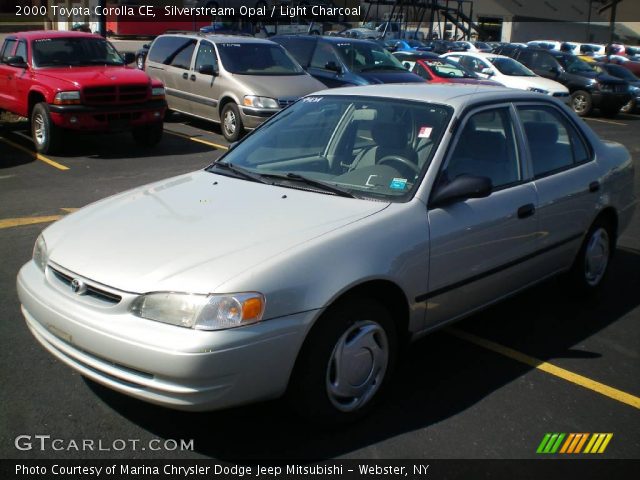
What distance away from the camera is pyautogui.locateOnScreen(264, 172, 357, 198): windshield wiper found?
371cm

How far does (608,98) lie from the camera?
1886cm

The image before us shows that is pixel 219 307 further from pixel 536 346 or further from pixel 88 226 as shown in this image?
pixel 536 346

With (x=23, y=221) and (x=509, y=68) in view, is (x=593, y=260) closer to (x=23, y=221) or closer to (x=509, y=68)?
(x=23, y=221)

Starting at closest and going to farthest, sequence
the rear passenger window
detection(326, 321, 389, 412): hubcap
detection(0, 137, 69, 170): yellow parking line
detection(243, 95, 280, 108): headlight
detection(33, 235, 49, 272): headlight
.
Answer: detection(326, 321, 389, 412): hubcap → detection(33, 235, 49, 272): headlight → the rear passenger window → detection(0, 137, 69, 170): yellow parking line → detection(243, 95, 280, 108): headlight

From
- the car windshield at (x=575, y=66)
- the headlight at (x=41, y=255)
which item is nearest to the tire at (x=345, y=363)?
the headlight at (x=41, y=255)

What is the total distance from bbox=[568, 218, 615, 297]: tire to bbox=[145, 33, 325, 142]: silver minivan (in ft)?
23.0

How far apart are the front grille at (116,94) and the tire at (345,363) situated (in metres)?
7.94

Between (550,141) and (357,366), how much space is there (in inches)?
94.0

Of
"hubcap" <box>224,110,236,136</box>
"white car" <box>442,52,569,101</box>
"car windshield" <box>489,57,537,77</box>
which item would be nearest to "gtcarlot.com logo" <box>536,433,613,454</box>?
"hubcap" <box>224,110,236,136</box>

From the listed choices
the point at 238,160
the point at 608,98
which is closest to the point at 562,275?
the point at 238,160

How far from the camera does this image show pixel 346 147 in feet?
13.8

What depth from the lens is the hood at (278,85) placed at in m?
11.5

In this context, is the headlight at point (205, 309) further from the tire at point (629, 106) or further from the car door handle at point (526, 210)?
the tire at point (629, 106)

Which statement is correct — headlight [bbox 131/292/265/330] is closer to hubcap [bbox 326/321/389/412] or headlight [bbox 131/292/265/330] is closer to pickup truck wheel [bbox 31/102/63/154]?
hubcap [bbox 326/321/389/412]
